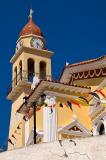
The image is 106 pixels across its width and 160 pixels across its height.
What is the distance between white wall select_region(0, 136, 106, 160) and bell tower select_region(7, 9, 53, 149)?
90.1ft

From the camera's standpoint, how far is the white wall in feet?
40.3

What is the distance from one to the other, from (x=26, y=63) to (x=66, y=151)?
31.9 meters

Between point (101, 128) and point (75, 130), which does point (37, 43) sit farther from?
point (101, 128)

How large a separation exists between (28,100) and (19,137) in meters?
6.77

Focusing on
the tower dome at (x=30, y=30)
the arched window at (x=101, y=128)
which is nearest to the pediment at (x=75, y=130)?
the arched window at (x=101, y=128)

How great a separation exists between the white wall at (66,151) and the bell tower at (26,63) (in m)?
27.5

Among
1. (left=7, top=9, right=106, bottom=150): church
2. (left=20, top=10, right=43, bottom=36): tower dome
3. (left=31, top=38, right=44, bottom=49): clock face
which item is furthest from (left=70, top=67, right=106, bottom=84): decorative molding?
Answer: (left=20, top=10, right=43, bottom=36): tower dome

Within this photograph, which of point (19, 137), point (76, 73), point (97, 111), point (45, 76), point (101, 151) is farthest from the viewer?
point (45, 76)

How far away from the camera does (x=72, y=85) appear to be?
2842 cm

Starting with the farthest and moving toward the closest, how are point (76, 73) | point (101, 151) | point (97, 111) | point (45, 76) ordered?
point (45, 76), point (76, 73), point (97, 111), point (101, 151)

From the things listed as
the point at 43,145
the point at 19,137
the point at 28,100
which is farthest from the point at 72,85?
the point at 43,145

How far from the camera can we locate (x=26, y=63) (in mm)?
44312

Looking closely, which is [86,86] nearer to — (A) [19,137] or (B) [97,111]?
(B) [97,111]

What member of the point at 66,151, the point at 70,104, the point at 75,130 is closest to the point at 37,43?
the point at 70,104
